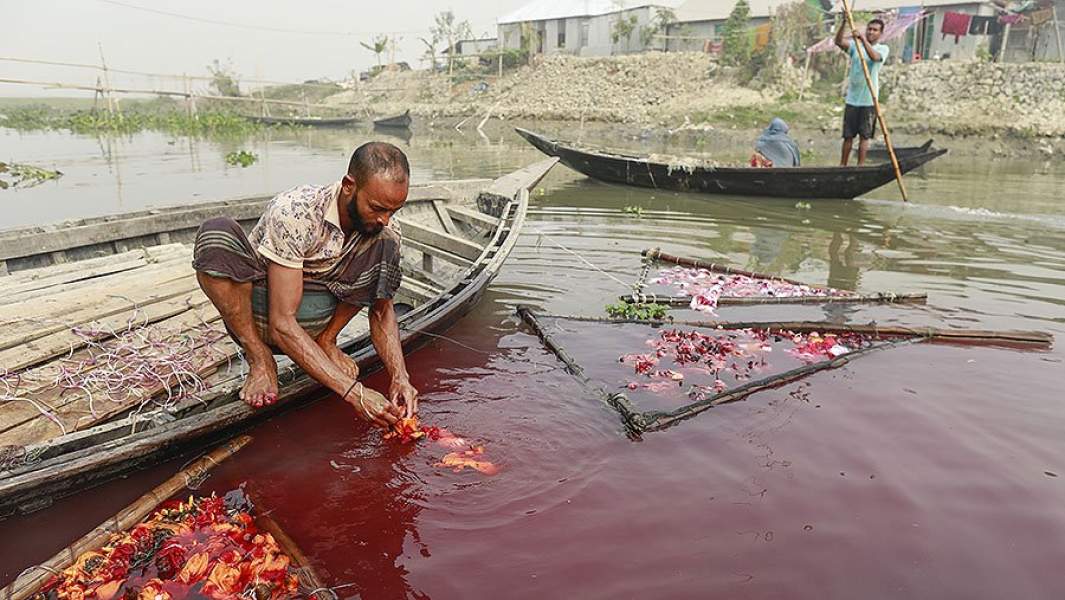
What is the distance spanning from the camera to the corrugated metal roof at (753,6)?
27.3 metres

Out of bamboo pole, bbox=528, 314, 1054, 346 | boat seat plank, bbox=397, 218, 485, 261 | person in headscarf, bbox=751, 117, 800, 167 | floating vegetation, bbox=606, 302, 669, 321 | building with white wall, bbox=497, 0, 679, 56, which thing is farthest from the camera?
building with white wall, bbox=497, 0, 679, 56

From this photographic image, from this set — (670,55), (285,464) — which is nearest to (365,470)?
(285,464)

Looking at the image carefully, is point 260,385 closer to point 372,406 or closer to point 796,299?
point 372,406

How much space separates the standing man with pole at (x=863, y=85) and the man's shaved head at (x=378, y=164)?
10.4 metres

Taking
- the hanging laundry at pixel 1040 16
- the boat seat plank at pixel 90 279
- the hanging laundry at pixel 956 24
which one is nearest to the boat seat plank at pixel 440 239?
the boat seat plank at pixel 90 279

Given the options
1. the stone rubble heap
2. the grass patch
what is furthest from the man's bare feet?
the grass patch

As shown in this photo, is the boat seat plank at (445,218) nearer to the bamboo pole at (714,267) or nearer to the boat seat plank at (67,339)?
the bamboo pole at (714,267)

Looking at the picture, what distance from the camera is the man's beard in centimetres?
312

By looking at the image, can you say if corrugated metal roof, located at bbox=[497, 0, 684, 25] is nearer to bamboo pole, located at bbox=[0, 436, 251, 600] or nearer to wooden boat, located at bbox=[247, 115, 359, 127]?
wooden boat, located at bbox=[247, 115, 359, 127]

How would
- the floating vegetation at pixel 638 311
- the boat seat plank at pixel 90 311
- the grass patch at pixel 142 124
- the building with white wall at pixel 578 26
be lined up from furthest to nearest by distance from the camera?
the building with white wall at pixel 578 26
the grass patch at pixel 142 124
the floating vegetation at pixel 638 311
the boat seat plank at pixel 90 311

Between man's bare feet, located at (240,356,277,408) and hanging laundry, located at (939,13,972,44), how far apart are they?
3204 cm

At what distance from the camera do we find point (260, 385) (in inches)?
131

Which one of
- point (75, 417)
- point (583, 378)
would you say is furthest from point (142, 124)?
point (583, 378)

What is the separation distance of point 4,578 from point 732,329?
5002 millimetres
